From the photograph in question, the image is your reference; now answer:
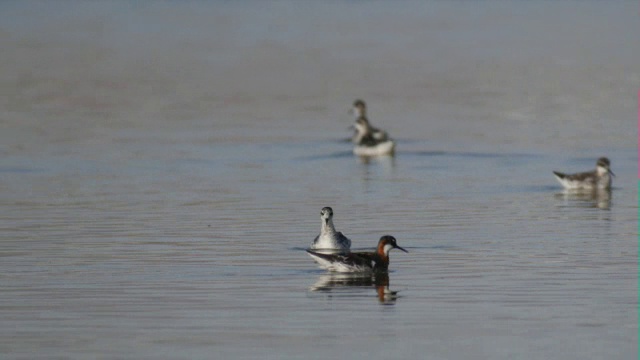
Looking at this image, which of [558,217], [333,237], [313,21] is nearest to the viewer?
[333,237]

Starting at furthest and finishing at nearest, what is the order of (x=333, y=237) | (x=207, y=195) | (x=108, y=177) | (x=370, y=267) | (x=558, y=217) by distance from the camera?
(x=108, y=177), (x=207, y=195), (x=558, y=217), (x=333, y=237), (x=370, y=267)

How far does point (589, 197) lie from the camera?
27.2 meters

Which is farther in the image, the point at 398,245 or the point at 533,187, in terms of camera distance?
the point at 533,187

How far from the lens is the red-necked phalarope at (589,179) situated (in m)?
28.2

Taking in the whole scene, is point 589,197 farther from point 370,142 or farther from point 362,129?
point 362,129

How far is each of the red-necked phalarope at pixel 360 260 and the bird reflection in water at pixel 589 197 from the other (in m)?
7.46

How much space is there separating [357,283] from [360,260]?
46cm

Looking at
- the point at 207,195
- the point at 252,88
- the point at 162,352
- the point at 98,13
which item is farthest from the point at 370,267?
the point at 98,13

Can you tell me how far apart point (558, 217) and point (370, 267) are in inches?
242

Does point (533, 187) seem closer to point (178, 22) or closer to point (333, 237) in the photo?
point (333, 237)

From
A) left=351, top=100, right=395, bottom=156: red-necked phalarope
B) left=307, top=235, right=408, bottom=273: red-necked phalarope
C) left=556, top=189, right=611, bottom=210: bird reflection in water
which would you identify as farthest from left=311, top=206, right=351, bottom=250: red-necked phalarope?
left=351, top=100, right=395, bottom=156: red-necked phalarope

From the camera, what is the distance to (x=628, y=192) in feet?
91.7

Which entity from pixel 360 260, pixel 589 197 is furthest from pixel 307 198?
pixel 360 260

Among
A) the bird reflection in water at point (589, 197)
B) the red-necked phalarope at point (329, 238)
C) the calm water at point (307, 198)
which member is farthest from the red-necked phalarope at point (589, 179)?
the red-necked phalarope at point (329, 238)
